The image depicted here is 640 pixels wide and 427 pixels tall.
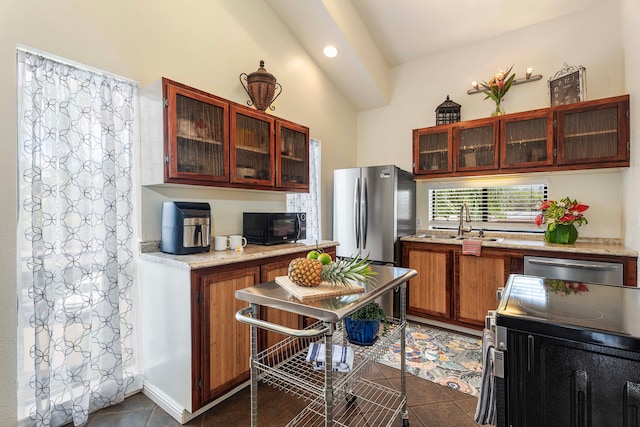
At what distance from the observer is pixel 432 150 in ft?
12.0

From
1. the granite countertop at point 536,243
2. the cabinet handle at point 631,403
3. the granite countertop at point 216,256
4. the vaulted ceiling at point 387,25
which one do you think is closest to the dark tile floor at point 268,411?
the granite countertop at point 216,256

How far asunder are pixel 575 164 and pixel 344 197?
2305 millimetres

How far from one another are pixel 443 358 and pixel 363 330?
154 cm

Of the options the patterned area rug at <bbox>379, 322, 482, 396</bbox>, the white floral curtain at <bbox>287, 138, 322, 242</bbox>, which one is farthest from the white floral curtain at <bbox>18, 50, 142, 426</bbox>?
the patterned area rug at <bbox>379, 322, 482, 396</bbox>

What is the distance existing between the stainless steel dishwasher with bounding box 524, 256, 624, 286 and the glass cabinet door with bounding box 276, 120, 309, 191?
7.54 feet

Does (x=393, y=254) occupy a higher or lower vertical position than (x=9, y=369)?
higher

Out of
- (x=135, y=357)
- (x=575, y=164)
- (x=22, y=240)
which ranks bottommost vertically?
(x=135, y=357)

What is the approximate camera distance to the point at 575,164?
287 cm

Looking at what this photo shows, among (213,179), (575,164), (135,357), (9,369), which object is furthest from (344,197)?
(9,369)

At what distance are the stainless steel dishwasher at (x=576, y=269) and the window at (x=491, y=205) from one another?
746 mm

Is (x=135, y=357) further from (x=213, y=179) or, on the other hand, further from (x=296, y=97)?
(x=296, y=97)

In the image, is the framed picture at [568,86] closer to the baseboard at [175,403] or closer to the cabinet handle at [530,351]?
the cabinet handle at [530,351]

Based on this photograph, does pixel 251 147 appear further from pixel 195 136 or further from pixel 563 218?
pixel 563 218

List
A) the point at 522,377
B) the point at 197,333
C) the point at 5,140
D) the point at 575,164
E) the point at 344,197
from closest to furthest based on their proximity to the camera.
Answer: the point at 522,377 < the point at 5,140 < the point at 197,333 < the point at 575,164 < the point at 344,197
